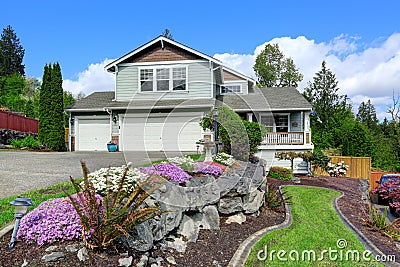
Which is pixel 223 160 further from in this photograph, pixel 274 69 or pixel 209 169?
pixel 274 69

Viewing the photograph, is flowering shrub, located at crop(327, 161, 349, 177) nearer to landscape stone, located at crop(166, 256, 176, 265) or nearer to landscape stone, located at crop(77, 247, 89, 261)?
landscape stone, located at crop(166, 256, 176, 265)

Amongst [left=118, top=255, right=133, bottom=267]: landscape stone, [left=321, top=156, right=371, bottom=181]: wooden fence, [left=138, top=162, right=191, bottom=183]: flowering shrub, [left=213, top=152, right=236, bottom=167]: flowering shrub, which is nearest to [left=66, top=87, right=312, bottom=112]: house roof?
[left=321, top=156, right=371, bottom=181]: wooden fence

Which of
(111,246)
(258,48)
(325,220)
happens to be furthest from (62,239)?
(258,48)

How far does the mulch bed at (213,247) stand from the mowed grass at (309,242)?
0.41 metres

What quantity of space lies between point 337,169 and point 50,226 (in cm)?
1620

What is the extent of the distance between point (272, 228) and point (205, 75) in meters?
12.9

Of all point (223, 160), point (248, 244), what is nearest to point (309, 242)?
point (248, 244)

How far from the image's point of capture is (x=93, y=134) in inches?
772

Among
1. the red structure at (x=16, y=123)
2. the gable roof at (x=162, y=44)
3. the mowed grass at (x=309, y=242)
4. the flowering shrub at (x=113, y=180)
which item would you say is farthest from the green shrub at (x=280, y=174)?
the red structure at (x=16, y=123)

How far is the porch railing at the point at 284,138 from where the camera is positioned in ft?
59.0

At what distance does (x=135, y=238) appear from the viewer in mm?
4551

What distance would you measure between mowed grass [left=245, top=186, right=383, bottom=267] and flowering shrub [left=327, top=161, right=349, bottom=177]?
8672mm

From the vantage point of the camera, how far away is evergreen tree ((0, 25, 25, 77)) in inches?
2053

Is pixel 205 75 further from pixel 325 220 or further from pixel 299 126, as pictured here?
pixel 325 220
